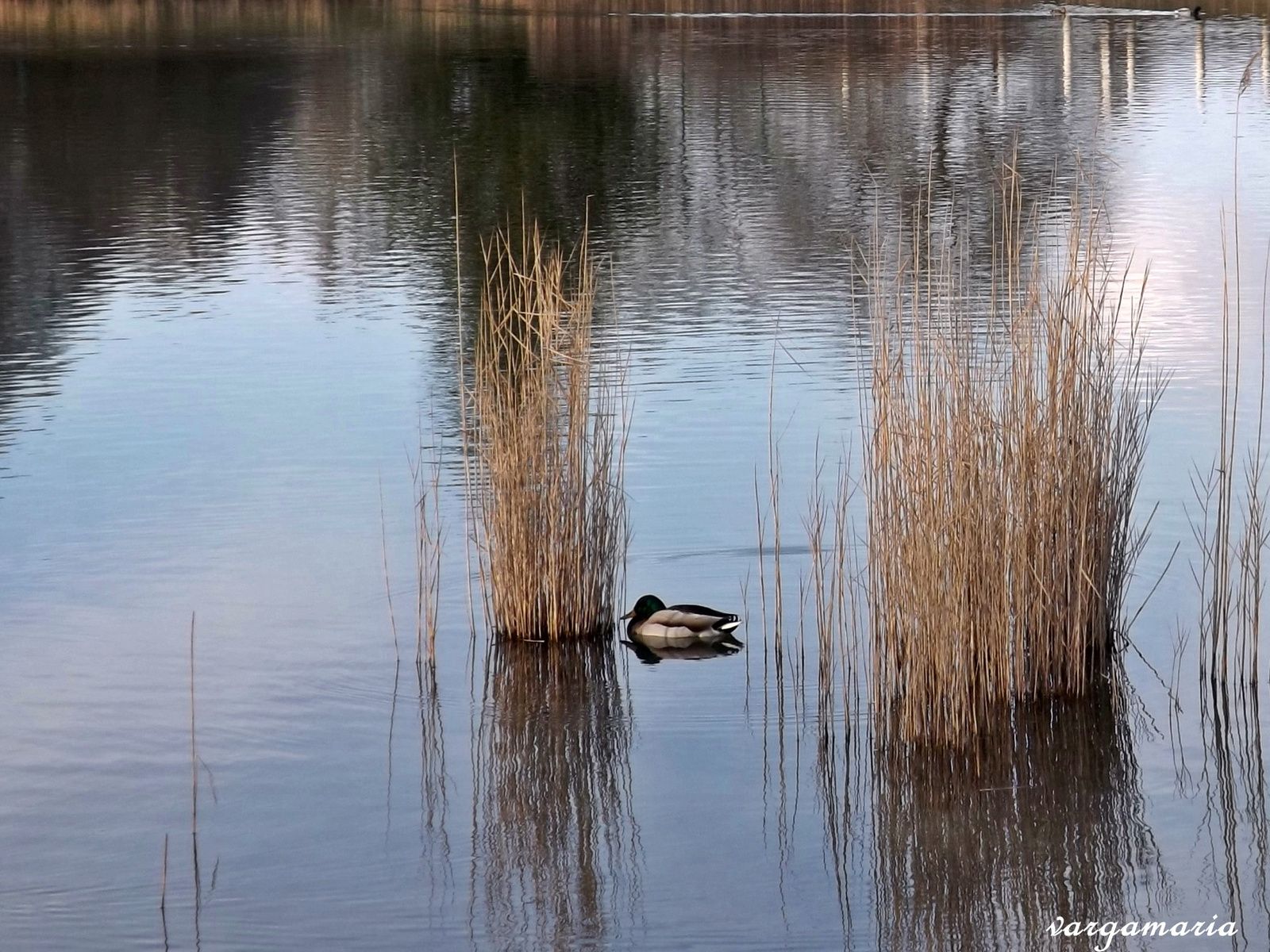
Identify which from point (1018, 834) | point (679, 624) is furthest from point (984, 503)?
point (679, 624)

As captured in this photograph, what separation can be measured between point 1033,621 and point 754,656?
1.08 m

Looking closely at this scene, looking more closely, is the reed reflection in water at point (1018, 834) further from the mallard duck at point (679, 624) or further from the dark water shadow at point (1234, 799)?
the mallard duck at point (679, 624)

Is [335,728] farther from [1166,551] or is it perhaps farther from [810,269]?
[810,269]

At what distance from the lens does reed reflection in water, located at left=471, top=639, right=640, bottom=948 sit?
15.1 feet

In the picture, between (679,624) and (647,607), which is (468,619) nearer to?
(647,607)

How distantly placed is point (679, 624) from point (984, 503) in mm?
1390

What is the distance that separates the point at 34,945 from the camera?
14.7ft

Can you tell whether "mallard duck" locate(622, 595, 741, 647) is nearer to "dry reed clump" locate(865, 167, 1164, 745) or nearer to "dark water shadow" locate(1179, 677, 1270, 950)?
"dry reed clump" locate(865, 167, 1164, 745)

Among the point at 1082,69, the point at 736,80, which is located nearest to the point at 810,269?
the point at 736,80

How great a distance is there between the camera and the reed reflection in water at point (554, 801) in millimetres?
4605

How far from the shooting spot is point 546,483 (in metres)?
6.20

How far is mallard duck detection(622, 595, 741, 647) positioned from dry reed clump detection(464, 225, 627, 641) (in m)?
0.21

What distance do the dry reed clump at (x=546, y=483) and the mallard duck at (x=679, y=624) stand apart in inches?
8.2

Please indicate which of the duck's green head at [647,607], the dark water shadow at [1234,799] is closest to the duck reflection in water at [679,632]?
the duck's green head at [647,607]
